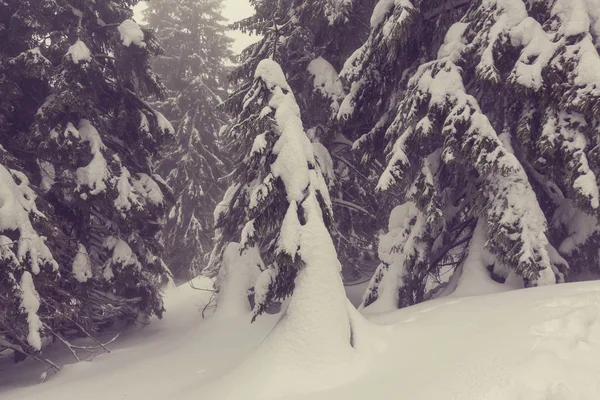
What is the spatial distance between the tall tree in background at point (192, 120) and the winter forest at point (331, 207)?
7828 mm

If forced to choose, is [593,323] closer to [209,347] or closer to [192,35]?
[209,347]

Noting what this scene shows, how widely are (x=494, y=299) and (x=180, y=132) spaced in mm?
17579

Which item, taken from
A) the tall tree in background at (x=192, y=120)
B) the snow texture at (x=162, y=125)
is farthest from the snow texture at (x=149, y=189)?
the tall tree in background at (x=192, y=120)

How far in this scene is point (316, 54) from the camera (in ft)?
34.2

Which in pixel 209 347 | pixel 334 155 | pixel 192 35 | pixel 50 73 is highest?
pixel 192 35

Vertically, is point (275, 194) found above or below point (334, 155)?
below

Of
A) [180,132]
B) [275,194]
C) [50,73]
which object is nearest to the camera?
[275,194]

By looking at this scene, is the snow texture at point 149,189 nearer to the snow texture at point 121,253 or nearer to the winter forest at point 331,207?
the winter forest at point 331,207

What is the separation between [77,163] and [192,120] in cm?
1143

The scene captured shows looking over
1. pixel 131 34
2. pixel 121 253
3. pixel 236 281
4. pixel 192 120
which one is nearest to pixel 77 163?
pixel 121 253

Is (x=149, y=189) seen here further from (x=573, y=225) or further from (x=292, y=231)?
(x=573, y=225)

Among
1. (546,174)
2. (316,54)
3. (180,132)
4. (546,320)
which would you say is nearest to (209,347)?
(546,320)

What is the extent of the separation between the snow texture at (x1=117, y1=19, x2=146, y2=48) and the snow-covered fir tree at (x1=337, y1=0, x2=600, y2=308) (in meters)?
5.87

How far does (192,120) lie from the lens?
20250 mm
